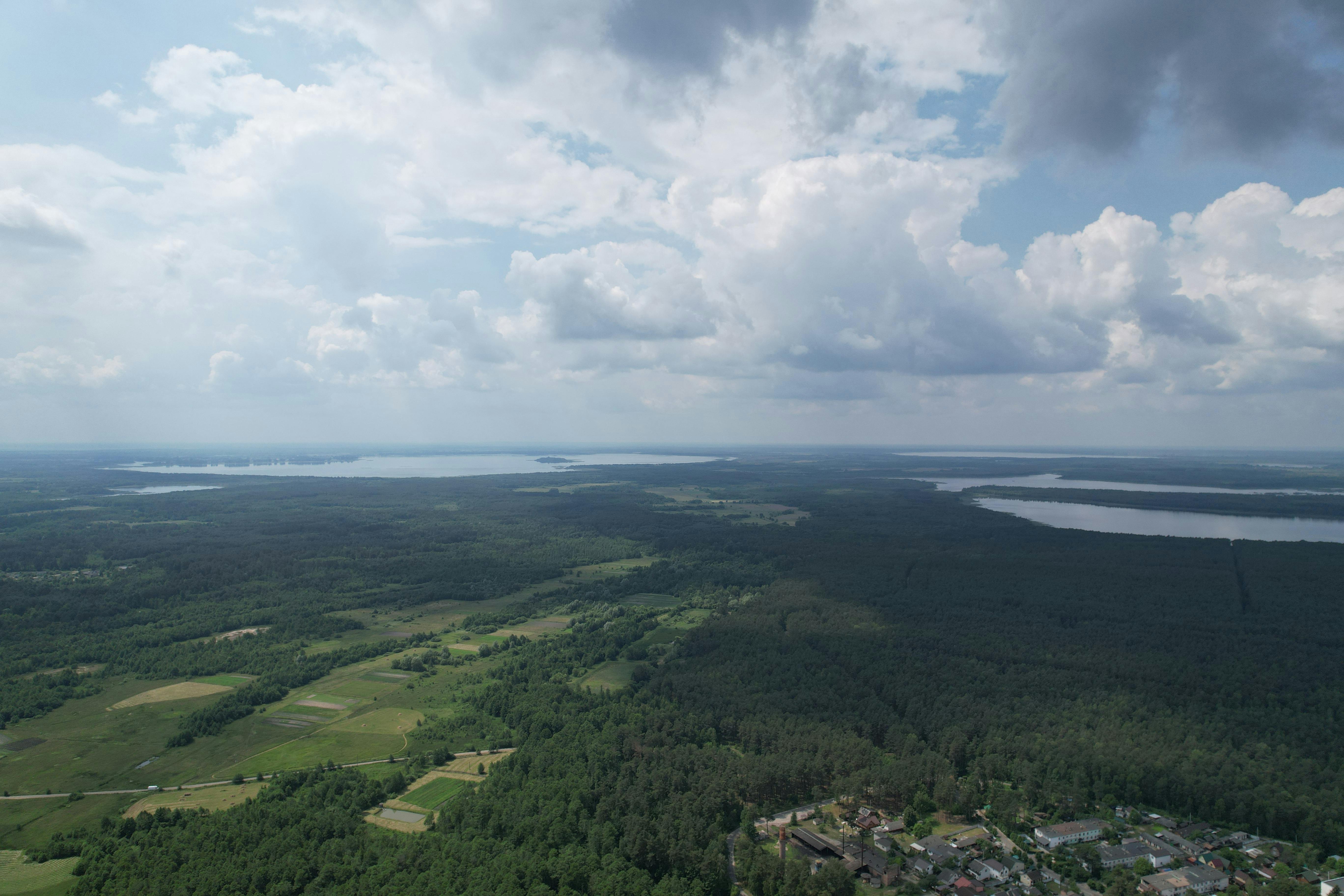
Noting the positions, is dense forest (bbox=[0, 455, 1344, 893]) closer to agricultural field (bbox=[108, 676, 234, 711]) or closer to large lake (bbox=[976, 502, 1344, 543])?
agricultural field (bbox=[108, 676, 234, 711])

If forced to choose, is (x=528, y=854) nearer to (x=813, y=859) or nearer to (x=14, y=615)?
(x=813, y=859)

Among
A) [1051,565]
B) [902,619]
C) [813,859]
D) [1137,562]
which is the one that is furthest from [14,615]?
[1137,562]

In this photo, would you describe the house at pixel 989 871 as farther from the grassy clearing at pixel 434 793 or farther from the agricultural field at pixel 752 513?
the agricultural field at pixel 752 513

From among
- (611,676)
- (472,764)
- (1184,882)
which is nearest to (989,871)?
(1184,882)

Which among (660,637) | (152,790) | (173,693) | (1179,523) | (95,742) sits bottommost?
(152,790)

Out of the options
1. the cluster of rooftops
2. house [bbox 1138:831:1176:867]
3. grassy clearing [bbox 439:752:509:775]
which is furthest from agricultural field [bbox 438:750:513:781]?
house [bbox 1138:831:1176:867]

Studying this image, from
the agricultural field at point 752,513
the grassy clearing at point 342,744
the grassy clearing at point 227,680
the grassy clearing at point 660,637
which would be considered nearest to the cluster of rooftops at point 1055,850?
the grassy clearing at point 342,744

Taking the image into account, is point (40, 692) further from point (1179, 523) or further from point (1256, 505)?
point (1256, 505)
